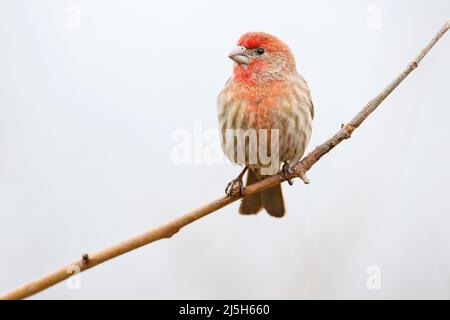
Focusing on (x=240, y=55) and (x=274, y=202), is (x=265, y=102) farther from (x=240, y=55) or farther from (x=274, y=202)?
(x=274, y=202)

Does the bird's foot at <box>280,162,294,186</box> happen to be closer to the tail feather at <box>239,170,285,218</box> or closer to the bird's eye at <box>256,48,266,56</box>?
the tail feather at <box>239,170,285,218</box>

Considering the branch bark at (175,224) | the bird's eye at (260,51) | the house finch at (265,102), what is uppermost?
the bird's eye at (260,51)

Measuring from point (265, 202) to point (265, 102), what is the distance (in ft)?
3.53

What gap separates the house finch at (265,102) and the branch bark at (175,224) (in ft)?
4.34

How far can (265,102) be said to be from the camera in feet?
16.1

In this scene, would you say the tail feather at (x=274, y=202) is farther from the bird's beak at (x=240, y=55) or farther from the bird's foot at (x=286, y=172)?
the bird's beak at (x=240, y=55)

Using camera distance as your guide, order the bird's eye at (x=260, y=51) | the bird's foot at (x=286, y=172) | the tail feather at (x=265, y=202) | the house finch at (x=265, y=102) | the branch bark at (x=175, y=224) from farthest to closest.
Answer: the tail feather at (x=265, y=202)
the bird's eye at (x=260, y=51)
the house finch at (x=265, y=102)
the bird's foot at (x=286, y=172)
the branch bark at (x=175, y=224)

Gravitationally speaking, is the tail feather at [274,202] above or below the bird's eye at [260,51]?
below

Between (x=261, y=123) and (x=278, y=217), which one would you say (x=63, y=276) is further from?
(x=278, y=217)

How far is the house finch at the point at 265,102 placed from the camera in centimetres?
492

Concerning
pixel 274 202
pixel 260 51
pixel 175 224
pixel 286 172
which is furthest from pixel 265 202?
pixel 175 224

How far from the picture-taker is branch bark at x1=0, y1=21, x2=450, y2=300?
242cm

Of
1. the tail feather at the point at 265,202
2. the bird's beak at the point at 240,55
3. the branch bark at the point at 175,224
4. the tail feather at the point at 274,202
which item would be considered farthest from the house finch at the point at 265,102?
the branch bark at the point at 175,224

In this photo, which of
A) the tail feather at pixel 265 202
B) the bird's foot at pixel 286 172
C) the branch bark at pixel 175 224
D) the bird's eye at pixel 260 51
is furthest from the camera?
the tail feather at pixel 265 202
